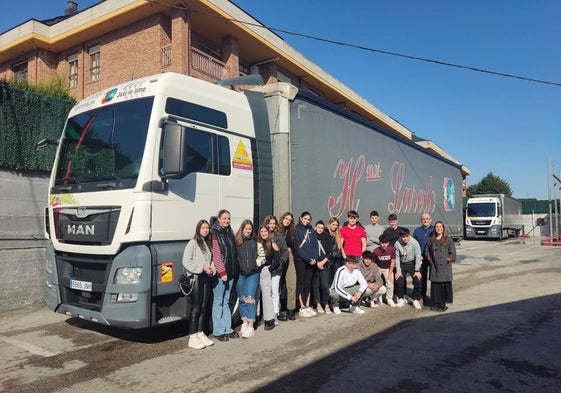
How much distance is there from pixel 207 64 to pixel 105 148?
525 inches

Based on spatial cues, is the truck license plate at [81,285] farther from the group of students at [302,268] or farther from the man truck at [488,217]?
the man truck at [488,217]

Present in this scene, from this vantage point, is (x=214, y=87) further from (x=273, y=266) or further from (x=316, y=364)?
(x=316, y=364)

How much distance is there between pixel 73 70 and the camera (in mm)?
20453

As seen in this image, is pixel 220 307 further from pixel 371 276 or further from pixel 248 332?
pixel 371 276

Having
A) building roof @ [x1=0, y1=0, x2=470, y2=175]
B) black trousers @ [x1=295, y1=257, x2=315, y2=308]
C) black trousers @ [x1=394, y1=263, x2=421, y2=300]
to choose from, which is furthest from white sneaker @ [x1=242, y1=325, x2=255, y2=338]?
building roof @ [x1=0, y1=0, x2=470, y2=175]

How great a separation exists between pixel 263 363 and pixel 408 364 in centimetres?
158

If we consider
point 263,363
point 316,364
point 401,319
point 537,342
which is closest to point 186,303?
point 263,363

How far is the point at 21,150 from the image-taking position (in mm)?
8727

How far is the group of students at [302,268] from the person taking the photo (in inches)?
222

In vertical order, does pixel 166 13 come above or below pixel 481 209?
above

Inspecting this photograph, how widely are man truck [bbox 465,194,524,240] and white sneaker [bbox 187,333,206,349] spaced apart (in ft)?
90.6

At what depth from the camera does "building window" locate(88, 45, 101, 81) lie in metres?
19.4

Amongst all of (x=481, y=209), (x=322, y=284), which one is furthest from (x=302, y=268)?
(x=481, y=209)

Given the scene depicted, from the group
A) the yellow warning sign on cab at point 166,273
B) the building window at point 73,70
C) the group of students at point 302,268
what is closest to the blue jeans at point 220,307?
the group of students at point 302,268
